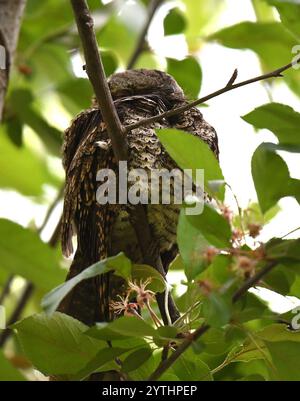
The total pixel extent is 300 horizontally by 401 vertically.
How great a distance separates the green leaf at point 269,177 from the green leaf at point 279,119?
0.11 m

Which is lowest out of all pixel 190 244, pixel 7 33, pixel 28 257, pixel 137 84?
pixel 190 244

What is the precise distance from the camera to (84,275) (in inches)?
54.7

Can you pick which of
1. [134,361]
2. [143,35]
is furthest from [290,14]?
[143,35]

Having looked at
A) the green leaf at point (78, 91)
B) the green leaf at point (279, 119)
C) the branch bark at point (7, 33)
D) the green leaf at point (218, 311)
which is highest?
the green leaf at point (78, 91)

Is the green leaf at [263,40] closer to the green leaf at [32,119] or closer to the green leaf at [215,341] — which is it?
the green leaf at [32,119]

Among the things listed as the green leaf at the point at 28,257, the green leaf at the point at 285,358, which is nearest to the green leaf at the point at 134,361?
the green leaf at the point at 285,358

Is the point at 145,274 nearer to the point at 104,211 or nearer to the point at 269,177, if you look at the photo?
the point at 269,177

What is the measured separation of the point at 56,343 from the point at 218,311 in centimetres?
46

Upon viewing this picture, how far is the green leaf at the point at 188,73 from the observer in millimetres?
2836

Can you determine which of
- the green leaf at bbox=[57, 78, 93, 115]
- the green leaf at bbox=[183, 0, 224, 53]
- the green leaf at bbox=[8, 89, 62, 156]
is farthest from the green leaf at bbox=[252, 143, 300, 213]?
the green leaf at bbox=[183, 0, 224, 53]

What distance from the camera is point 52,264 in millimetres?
2369

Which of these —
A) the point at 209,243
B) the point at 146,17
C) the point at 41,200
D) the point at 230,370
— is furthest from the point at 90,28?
the point at 41,200

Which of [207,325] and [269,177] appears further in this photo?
[269,177]
